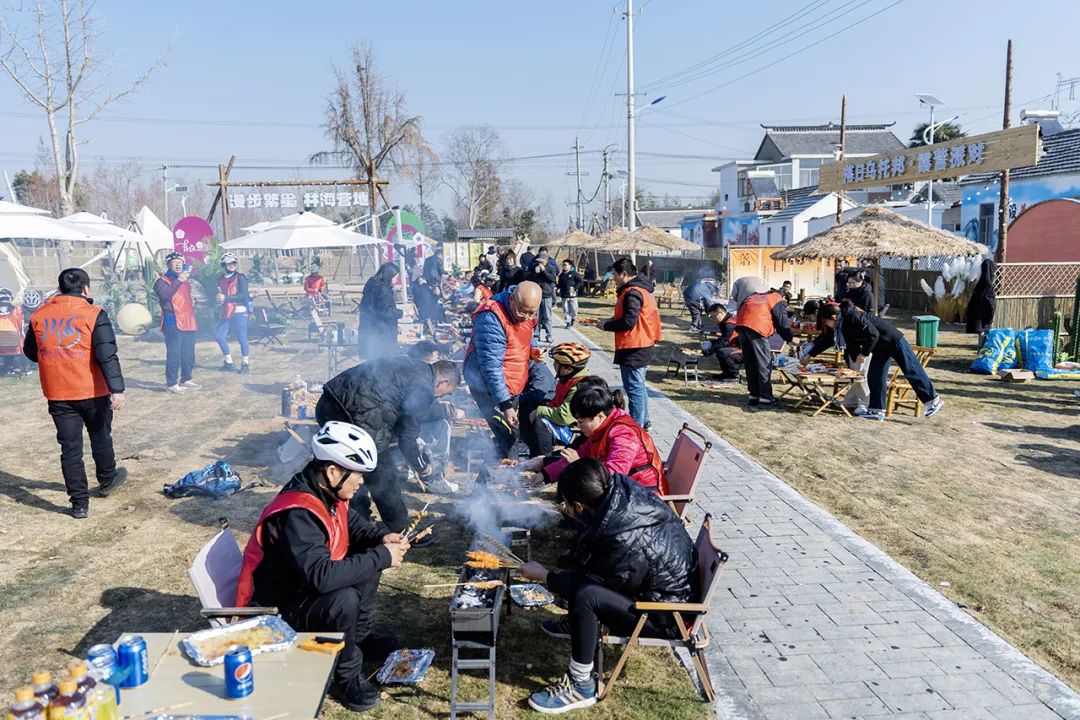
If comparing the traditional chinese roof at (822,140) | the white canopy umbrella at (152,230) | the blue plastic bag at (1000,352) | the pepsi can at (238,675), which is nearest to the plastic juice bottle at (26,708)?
the pepsi can at (238,675)

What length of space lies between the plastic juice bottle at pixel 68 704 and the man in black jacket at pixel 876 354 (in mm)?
9012

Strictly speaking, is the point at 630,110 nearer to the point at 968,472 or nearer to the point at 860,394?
the point at 860,394

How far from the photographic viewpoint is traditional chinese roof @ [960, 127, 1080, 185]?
74.9 feet

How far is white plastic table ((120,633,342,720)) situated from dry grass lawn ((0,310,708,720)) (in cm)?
99

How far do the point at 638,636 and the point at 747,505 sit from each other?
3298mm

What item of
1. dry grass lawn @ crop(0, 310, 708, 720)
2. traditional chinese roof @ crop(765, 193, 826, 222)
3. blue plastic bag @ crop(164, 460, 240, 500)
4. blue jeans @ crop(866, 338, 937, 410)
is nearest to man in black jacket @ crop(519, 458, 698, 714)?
dry grass lawn @ crop(0, 310, 708, 720)

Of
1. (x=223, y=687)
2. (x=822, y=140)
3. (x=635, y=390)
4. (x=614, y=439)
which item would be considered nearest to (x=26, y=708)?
(x=223, y=687)

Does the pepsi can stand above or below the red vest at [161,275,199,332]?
below

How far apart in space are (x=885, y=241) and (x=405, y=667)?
1362 cm

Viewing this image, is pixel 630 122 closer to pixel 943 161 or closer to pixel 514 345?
pixel 943 161

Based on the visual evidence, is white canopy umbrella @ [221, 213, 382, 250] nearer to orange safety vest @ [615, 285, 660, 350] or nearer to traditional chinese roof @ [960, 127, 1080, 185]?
orange safety vest @ [615, 285, 660, 350]

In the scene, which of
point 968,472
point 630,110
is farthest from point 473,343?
point 630,110

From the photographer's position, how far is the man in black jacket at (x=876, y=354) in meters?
9.54

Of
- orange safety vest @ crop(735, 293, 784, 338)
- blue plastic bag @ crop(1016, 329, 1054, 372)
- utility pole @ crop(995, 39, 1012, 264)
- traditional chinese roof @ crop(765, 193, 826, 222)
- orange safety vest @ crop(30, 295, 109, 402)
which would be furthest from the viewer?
traditional chinese roof @ crop(765, 193, 826, 222)
